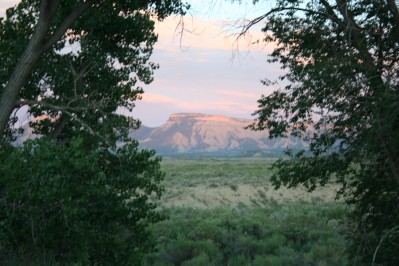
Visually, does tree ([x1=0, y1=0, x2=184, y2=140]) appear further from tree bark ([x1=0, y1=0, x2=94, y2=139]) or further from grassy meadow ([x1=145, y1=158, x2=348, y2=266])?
grassy meadow ([x1=145, y1=158, x2=348, y2=266])

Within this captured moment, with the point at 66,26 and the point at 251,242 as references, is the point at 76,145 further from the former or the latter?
the point at 251,242

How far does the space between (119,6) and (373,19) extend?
17.7 feet

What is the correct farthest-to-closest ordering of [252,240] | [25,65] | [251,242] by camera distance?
[252,240]
[251,242]
[25,65]

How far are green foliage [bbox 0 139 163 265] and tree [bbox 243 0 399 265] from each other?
3.38 metres

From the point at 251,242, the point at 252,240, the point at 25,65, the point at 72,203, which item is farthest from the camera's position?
the point at 252,240

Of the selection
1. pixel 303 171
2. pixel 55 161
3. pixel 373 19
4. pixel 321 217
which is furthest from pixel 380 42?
pixel 321 217

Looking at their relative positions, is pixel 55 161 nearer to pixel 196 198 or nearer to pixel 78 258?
pixel 78 258

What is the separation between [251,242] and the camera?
1680cm

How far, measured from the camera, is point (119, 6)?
9477 mm

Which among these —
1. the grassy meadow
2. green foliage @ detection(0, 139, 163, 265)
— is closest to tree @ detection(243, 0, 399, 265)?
the grassy meadow

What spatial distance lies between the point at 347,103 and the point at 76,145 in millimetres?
5121

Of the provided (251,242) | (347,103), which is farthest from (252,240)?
(347,103)

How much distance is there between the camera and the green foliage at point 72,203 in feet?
20.5

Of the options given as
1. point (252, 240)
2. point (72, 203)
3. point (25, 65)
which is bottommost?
point (252, 240)
